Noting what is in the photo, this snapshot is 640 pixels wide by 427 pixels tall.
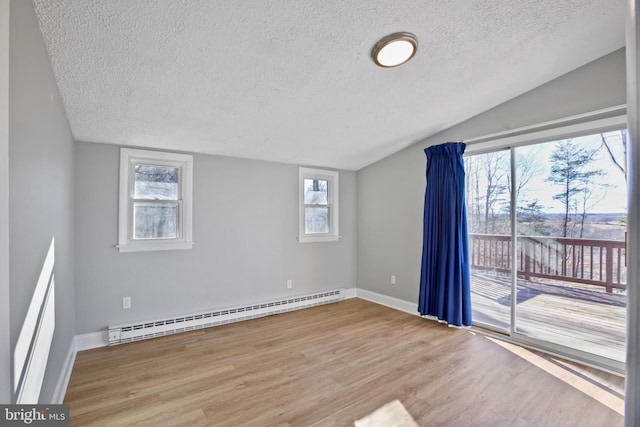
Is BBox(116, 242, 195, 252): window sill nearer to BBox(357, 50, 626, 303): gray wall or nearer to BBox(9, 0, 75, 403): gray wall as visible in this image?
BBox(9, 0, 75, 403): gray wall

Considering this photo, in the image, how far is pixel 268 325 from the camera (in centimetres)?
346

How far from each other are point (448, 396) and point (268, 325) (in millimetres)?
2082

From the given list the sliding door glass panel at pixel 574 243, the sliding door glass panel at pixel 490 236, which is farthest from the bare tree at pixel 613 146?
Answer: the sliding door glass panel at pixel 490 236

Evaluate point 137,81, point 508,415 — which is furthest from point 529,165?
point 137,81

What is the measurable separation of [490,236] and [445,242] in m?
0.49

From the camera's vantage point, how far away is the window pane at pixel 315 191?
4316mm

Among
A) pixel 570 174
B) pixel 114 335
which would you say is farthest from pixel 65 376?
pixel 570 174

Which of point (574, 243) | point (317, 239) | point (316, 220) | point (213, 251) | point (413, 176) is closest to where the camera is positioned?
point (574, 243)

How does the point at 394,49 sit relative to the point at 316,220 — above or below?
above

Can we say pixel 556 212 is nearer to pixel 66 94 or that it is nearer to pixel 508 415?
pixel 508 415

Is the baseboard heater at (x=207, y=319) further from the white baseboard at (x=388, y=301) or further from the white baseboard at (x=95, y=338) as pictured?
the white baseboard at (x=388, y=301)

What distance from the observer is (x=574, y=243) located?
2.68 metres

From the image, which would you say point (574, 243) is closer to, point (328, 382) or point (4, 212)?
point (328, 382)

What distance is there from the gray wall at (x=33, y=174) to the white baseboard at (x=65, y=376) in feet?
0.23
